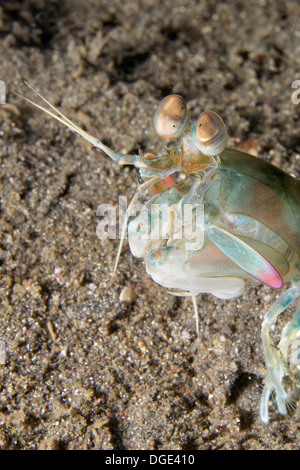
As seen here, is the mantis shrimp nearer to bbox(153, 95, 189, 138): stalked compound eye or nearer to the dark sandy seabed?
bbox(153, 95, 189, 138): stalked compound eye

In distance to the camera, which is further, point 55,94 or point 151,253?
point 55,94

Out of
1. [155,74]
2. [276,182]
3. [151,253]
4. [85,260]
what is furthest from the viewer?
[155,74]

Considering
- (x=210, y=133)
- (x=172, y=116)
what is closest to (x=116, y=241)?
(x=172, y=116)

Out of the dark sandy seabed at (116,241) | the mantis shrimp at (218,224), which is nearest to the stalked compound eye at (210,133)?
the mantis shrimp at (218,224)

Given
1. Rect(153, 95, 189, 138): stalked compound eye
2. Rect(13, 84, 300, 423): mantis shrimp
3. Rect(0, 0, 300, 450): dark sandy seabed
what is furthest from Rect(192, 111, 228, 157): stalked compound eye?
Rect(0, 0, 300, 450): dark sandy seabed

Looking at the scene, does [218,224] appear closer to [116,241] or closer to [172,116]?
[172,116]
